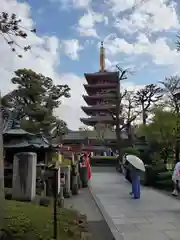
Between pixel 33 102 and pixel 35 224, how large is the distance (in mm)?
27755

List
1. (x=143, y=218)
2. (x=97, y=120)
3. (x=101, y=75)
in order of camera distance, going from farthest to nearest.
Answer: (x=101, y=75)
(x=97, y=120)
(x=143, y=218)

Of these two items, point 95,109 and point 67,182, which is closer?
point 67,182

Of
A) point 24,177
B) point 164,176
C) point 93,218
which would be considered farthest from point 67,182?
point 164,176

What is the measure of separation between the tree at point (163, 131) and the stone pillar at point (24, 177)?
687 inches

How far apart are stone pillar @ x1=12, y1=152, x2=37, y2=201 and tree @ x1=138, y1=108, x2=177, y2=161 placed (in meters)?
17.4

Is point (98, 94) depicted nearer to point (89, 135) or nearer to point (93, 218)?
point (89, 135)

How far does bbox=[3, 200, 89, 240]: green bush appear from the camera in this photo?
219 inches

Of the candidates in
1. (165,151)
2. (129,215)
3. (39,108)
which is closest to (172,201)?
(129,215)

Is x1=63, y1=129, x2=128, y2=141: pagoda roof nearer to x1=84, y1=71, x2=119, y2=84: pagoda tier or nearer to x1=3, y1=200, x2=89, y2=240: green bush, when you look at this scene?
x1=84, y1=71, x2=119, y2=84: pagoda tier

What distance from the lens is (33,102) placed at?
109ft

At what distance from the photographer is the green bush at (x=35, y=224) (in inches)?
219

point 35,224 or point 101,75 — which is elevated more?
point 101,75

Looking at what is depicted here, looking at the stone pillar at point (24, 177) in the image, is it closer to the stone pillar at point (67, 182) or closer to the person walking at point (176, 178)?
the stone pillar at point (67, 182)

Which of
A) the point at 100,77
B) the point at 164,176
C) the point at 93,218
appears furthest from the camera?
the point at 100,77
